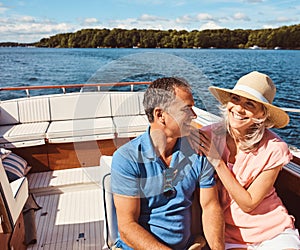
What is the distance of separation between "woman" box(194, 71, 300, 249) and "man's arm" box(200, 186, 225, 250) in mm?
57

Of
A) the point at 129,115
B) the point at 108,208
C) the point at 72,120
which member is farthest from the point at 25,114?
the point at 108,208

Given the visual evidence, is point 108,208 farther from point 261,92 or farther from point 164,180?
point 261,92

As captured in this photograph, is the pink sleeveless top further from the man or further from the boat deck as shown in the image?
the boat deck

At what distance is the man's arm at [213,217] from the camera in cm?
110

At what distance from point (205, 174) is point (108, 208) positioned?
0.36 meters

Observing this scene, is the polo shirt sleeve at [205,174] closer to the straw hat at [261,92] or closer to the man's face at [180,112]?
the man's face at [180,112]

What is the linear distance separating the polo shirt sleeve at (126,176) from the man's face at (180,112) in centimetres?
16

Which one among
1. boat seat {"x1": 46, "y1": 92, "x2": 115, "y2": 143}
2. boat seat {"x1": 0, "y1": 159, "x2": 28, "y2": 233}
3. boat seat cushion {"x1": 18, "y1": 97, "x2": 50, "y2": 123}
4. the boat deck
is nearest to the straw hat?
the boat deck

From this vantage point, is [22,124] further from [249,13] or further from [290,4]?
[290,4]

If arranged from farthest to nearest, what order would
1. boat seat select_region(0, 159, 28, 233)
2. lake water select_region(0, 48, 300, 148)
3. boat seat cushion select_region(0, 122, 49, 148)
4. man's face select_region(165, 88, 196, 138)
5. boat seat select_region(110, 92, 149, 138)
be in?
boat seat cushion select_region(0, 122, 49, 148) → boat seat select_region(110, 92, 149, 138) → boat seat select_region(0, 159, 28, 233) → lake water select_region(0, 48, 300, 148) → man's face select_region(165, 88, 196, 138)

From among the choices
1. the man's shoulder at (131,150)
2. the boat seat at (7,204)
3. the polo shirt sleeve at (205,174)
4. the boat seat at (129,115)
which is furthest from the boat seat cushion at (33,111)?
the polo shirt sleeve at (205,174)

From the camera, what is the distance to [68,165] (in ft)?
10.2

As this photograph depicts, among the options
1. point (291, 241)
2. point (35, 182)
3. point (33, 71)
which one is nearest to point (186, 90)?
point (291, 241)

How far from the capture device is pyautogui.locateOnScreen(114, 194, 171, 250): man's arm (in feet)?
3.40
